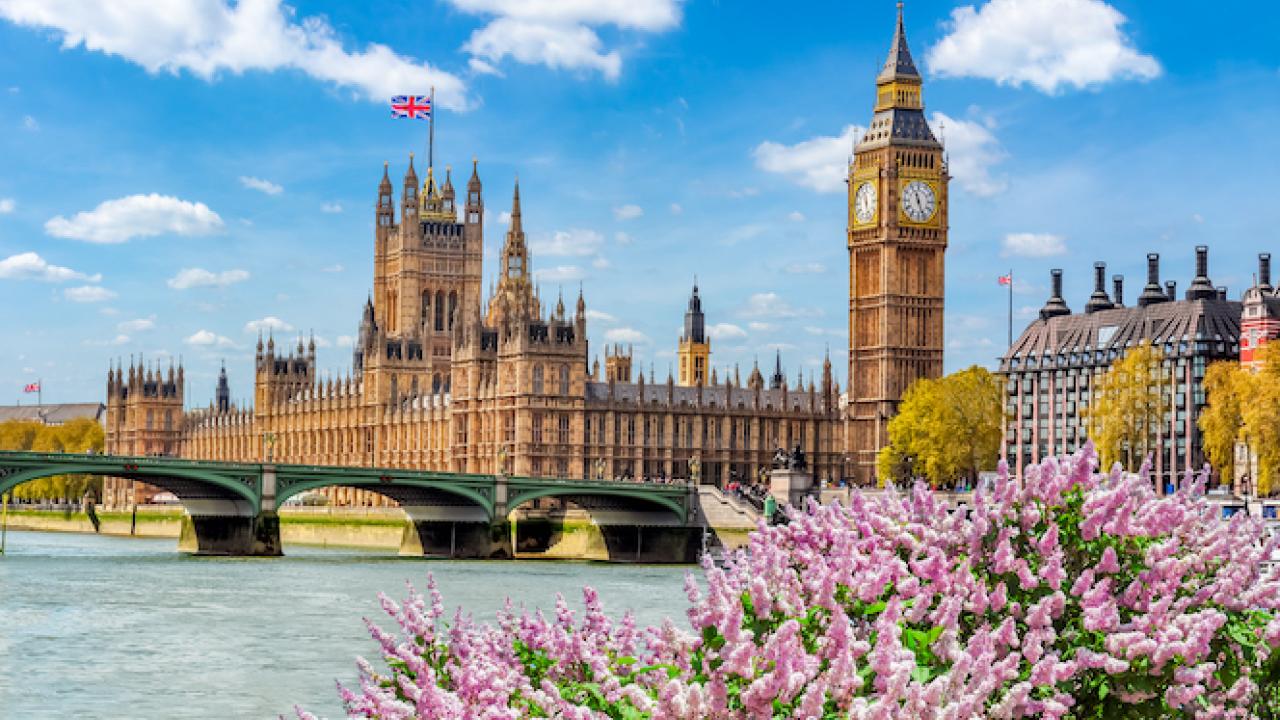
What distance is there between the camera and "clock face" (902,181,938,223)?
113250 mm

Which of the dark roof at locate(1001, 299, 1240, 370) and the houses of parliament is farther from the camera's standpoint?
the houses of parliament

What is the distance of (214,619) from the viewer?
1652 inches

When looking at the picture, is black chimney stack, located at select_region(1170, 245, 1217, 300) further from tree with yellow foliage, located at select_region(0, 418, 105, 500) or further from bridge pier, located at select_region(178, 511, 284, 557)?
tree with yellow foliage, located at select_region(0, 418, 105, 500)

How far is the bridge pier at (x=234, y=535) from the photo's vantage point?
76.4 metres

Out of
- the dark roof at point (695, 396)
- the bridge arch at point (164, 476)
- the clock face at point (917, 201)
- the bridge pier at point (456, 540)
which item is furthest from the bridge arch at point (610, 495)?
the clock face at point (917, 201)

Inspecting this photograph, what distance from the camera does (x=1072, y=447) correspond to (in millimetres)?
102688

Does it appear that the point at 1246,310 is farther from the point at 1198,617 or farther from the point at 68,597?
the point at 1198,617

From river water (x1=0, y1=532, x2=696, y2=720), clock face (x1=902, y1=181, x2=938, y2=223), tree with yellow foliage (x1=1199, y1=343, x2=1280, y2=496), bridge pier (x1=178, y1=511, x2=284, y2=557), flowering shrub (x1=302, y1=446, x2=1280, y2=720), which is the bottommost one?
river water (x1=0, y1=532, x2=696, y2=720)

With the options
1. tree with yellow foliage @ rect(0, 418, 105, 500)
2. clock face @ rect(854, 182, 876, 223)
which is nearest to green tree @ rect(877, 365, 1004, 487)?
clock face @ rect(854, 182, 876, 223)

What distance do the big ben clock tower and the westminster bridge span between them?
29.7m

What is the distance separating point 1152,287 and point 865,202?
1913 centimetres

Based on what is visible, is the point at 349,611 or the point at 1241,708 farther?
the point at 349,611

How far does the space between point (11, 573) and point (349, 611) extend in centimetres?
1861

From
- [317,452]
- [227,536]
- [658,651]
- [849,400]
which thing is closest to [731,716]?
[658,651]
